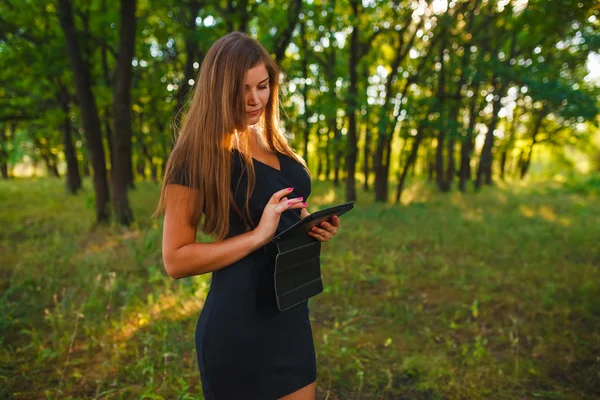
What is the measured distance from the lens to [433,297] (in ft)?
20.1

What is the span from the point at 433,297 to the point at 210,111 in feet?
17.4

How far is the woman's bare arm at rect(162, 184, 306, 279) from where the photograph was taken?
1.51 metres

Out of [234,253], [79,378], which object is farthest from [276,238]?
[79,378]

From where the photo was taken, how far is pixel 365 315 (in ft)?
17.7

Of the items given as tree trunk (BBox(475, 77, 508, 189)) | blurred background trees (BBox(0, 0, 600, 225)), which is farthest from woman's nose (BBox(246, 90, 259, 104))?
tree trunk (BBox(475, 77, 508, 189))

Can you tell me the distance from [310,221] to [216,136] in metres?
0.45

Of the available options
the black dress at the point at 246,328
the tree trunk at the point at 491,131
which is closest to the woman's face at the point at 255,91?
the black dress at the point at 246,328

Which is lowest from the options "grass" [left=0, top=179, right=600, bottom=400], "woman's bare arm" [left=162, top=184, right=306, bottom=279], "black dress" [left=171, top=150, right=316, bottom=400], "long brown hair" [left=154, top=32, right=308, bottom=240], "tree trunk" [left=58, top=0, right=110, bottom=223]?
"grass" [left=0, top=179, right=600, bottom=400]

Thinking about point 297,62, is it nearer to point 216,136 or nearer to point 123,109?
point 123,109

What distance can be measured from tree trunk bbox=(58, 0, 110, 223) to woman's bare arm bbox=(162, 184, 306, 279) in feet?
31.6

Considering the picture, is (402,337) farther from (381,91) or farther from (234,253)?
A: (381,91)

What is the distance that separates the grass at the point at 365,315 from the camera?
12.9ft

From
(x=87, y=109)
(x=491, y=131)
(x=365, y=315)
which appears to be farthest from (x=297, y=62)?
(x=365, y=315)

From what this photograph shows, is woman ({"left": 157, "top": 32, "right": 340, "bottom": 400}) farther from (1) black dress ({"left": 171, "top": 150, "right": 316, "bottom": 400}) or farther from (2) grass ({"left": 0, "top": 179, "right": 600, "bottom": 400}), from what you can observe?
(2) grass ({"left": 0, "top": 179, "right": 600, "bottom": 400})
